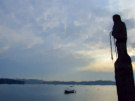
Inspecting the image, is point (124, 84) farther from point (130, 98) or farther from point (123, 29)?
point (123, 29)

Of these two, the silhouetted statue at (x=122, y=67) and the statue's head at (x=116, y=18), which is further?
the statue's head at (x=116, y=18)

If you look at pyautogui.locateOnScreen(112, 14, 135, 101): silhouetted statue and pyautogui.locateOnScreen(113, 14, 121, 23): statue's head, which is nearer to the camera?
pyautogui.locateOnScreen(112, 14, 135, 101): silhouetted statue

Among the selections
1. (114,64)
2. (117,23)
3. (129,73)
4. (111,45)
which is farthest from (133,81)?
(117,23)

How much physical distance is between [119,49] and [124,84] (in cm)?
62

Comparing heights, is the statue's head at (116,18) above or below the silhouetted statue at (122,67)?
above

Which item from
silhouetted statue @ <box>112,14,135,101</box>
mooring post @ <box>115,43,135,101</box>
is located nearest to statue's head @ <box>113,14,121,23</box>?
silhouetted statue @ <box>112,14,135,101</box>

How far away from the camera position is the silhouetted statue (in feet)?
10.4

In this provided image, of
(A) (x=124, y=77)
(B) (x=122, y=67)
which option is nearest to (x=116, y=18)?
(B) (x=122, y=67)

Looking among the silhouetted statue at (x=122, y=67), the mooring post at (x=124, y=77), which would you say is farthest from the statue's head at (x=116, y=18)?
the mooring post at (x=124, y=77)

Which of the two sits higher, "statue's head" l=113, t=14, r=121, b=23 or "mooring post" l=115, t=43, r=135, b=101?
"statue's head" l=113, t=14, r=121, b=23

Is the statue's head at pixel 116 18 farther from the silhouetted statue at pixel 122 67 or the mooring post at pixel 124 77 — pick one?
the mooring post at pixel 124 77

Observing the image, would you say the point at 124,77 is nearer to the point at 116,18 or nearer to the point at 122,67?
the point at 122,67

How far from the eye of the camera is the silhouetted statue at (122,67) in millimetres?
3164

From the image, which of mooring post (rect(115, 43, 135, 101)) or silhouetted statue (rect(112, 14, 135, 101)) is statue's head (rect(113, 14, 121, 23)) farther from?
mooring post (rect(115, 43, 135, 101))
